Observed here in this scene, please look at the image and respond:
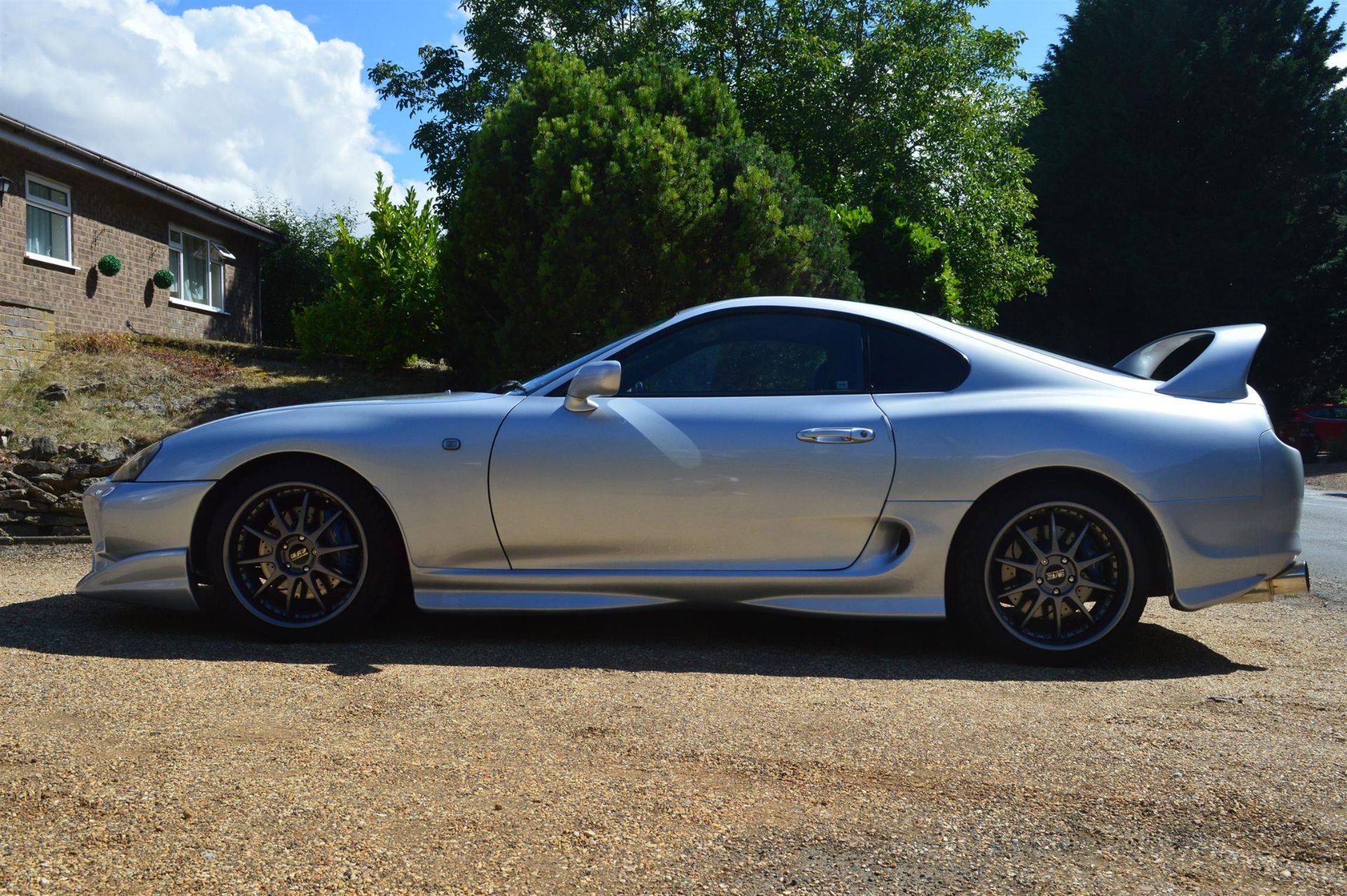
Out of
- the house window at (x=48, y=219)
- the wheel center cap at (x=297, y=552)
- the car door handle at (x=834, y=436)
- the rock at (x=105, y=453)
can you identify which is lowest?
the wheel center cap at (x=297, y=552)

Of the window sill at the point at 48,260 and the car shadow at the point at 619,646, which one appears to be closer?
the car shadow at the point at 619,646

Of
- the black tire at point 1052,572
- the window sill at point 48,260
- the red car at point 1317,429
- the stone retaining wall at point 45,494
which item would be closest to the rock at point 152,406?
the stone retaining wall at point 45,494

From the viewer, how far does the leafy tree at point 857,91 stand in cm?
2003

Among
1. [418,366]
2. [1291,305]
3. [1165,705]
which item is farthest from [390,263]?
[1291,305]

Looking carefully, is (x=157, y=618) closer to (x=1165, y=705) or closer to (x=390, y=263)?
(x=1165, y=705)

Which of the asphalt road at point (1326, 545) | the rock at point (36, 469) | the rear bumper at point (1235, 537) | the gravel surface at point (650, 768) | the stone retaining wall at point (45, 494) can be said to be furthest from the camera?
the rock at point (36, 469)

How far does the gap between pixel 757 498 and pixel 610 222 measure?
22.6 feet

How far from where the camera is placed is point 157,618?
16.0 ft

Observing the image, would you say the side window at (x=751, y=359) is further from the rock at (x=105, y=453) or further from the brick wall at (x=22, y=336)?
the brick wall at (x=22, y=336)

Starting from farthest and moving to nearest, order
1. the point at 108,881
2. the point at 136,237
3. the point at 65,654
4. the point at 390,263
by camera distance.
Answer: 1. the point at 136,237
2. the point at 390,263
3. the point at 65,654
4. the point at 108,881

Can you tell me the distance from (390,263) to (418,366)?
1.45 m

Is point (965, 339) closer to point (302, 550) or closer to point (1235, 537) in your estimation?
point (1235, 537)

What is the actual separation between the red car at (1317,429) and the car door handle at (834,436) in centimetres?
2567

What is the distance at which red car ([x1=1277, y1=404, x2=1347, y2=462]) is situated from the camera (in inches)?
1036
